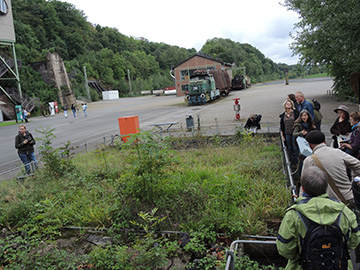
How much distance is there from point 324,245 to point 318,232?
131mm

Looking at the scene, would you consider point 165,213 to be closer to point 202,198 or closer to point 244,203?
point 202,198

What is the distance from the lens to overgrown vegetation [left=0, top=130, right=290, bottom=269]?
4.37 metres

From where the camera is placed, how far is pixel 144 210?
5742 mm

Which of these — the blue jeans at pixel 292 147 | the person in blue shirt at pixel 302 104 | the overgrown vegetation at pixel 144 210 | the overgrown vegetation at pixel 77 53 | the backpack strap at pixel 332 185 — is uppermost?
the overgrown vegetation at pixel 77 53

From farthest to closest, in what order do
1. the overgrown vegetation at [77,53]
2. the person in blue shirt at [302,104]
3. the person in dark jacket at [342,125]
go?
the overgrown vegetation at [77,53] → the person in blue shirt at [302,104] → the person in dark jacket at [342,125]

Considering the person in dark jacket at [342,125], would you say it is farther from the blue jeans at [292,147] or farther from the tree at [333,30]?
the tree at [333,30]

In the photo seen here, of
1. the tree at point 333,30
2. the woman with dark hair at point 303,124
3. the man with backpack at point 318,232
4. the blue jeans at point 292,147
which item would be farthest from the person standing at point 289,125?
the tree at point 333,30

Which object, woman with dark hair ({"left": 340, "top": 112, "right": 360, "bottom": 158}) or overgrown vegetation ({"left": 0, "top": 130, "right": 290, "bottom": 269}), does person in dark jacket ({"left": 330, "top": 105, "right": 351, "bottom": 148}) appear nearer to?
woman with dark hair ({"left": 340, "top": 112, "right": 360, "bottom": 158})

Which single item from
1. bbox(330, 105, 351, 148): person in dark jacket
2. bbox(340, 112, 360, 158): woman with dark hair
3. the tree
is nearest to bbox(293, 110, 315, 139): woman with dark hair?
bbox(330, 105, 351, 148): person in dark jacket

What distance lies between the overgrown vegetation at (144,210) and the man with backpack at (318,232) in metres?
1.48

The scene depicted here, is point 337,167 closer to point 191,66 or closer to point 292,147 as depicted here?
point 292,147

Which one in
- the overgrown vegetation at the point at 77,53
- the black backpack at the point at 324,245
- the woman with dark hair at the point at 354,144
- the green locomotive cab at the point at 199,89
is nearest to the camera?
the black backpack at the point at 324,245

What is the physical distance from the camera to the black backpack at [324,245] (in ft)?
8.05

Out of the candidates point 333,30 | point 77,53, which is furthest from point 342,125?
point 77,53
